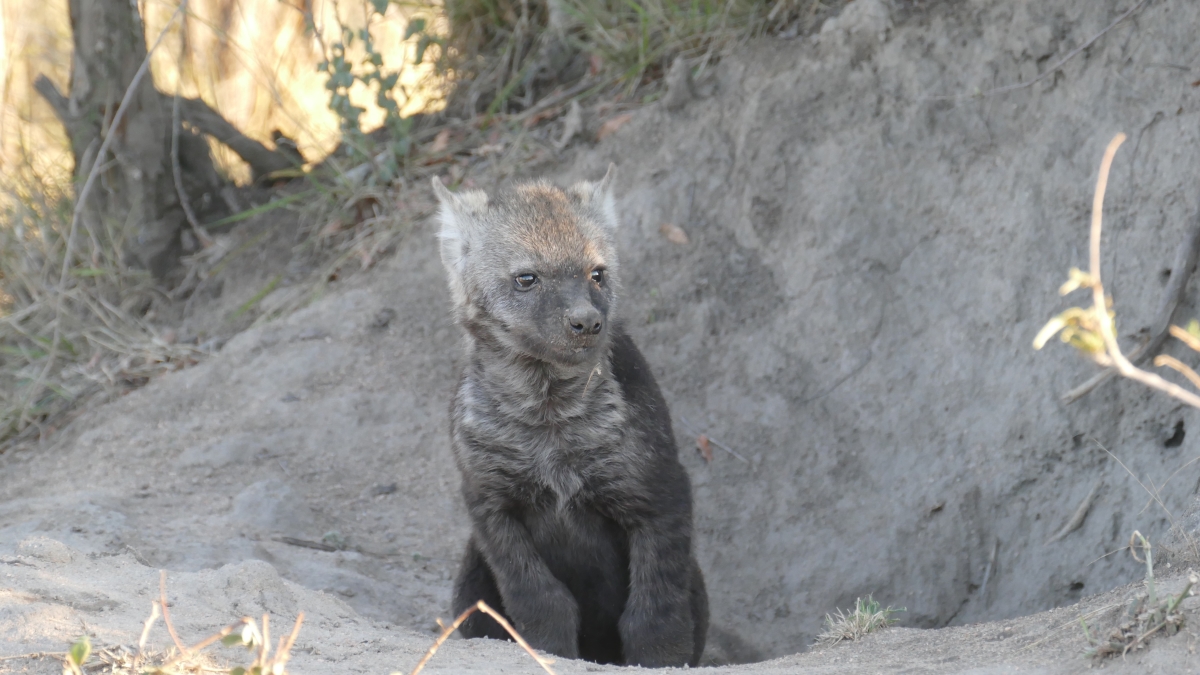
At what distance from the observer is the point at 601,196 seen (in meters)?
5.04

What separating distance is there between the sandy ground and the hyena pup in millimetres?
695

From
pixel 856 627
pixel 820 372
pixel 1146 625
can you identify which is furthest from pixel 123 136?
pixel 1146 625

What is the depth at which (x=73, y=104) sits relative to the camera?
735cm

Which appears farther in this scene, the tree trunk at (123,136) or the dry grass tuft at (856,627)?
the tree trunk at (123,136)

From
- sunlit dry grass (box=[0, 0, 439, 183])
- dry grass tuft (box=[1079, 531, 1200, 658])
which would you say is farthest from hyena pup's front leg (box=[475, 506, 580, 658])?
sunlit dry grass (box=[0, 0, 439, 183])

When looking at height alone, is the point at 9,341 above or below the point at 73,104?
below

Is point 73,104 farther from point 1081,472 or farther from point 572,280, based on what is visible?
point 1081,472

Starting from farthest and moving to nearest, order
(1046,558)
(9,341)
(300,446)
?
(9,341) < (300,446) < (1046,558)

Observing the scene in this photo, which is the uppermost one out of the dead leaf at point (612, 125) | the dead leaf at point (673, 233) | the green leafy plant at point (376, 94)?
the green leafy plant at point (376, 94)

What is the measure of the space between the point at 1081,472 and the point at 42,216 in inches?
275

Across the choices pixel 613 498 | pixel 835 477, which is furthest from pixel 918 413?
pixel 613 498

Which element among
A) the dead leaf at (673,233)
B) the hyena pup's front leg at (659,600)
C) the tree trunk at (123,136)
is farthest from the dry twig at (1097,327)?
the tree trunk at (123,136)

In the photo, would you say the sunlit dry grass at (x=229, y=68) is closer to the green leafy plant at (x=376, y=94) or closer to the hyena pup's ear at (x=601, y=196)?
the green leafy plant at (x=376, y=94)

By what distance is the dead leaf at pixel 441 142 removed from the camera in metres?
7.55
